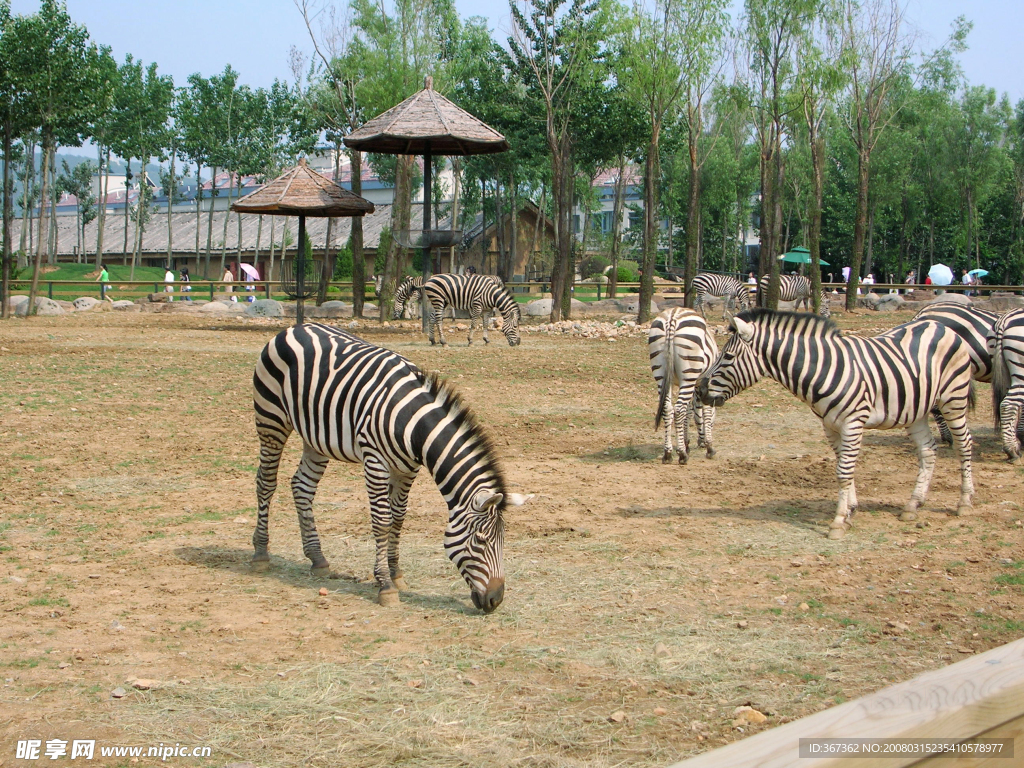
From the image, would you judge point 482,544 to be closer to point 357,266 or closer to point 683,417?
point 683,417

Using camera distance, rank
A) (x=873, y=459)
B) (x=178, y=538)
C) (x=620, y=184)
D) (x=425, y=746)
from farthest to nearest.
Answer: (x=620, y=184)
(x=873, y=459)
(x=178, y=538)
(x=425, y=746)

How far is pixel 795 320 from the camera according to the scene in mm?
7535

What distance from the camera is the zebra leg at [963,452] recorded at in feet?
25.7

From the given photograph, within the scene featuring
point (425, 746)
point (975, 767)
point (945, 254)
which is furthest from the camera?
point (945, 254)

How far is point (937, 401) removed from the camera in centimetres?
770

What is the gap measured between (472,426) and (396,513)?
0.79 m

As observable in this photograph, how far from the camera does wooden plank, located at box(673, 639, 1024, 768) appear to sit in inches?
69.7

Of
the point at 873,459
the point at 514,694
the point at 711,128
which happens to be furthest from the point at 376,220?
the point at 514,694

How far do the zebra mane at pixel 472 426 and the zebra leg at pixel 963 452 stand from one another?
4.37 meters

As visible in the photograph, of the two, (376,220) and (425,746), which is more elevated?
(376,220)

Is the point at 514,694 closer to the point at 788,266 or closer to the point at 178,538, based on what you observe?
the point at 178,538

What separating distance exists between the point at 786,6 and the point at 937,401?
23.9 m

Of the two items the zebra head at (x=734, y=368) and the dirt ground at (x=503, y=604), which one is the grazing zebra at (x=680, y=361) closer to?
the dirt ground at (x=503, y=604)

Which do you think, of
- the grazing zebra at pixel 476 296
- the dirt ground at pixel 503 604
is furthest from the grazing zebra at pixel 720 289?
the dirt ground at pixel 503 604
